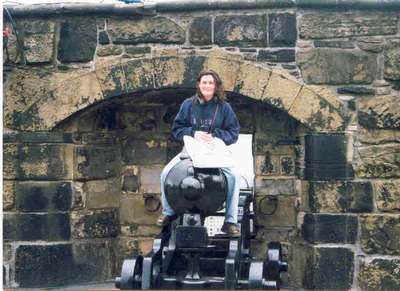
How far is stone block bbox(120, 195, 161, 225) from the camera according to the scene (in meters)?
7.29

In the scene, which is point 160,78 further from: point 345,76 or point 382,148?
point 382,148

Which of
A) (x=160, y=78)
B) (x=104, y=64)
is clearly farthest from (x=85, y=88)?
(x=160, y=78)

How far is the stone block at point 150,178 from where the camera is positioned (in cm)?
730

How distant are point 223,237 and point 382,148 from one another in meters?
1.77

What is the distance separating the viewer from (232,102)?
7062 millimetres

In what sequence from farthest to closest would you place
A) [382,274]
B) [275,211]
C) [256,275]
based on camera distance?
[275,211] → [382,274] → [256,275]

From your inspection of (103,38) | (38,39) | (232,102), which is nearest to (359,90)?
(232,102)

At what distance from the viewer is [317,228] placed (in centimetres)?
636

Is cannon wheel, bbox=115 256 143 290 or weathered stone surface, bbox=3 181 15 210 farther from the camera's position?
weathered stone surface, bbox=3 181 15 210

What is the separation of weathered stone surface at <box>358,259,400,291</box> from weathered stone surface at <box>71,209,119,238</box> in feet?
8.28

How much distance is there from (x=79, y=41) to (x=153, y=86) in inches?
32.1

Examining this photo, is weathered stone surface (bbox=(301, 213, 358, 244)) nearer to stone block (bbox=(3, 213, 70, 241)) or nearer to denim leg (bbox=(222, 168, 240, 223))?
denim leg (bbox=(222, 168, 240, 223))

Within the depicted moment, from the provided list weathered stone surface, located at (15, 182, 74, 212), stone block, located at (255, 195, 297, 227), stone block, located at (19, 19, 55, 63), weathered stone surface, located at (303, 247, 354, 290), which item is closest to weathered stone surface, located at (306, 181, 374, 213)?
weathered stone surface, located at (303, 247, 354, 290)

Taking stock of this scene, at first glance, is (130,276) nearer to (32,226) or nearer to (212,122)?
(212,122)
